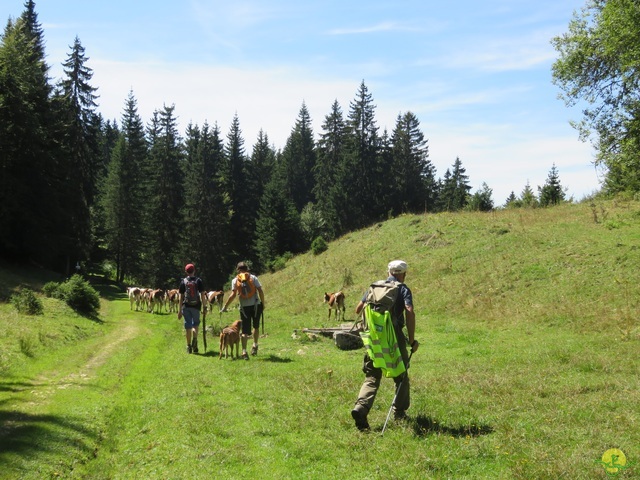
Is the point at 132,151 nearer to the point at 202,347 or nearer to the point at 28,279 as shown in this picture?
the point at 28,279

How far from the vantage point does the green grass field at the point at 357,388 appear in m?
6.07

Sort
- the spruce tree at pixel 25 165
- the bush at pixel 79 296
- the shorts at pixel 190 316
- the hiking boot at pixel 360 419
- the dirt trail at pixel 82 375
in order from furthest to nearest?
the spruce tree at pixel 25 165 → the bush at pixel 79 296 → the shorts at pixel 190 316 → the dirt trail at pixel 82 375 → the hiking boot at pixel 360 419

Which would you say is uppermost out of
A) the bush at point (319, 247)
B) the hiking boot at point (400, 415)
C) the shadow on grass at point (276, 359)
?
the bush at point (319, 247)

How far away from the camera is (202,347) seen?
16.3 metres

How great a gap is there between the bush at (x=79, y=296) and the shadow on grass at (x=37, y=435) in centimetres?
1592

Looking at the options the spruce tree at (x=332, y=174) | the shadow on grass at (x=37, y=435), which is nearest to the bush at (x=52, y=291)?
the shadow on grass at (x=37, y=435)

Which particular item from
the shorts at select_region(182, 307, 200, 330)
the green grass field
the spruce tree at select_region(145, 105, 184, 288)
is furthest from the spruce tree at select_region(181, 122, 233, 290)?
the shorts at select_region(182, 307, 200, 330)

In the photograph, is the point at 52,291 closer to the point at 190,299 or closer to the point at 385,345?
the point at 190,299

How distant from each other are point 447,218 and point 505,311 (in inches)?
690

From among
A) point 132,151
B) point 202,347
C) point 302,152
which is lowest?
point 202,347

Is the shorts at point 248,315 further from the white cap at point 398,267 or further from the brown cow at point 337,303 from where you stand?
the brown cow at point 337,303

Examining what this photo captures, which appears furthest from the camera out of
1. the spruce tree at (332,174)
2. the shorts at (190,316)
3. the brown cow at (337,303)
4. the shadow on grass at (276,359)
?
the spruce tree at (332,174)

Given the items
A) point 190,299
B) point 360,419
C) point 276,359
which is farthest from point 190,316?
point 360,419

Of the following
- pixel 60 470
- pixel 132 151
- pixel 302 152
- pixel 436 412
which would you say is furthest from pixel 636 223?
pixel 302 152
